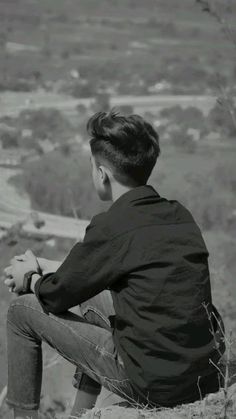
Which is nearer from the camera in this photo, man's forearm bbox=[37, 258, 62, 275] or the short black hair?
the short black hair

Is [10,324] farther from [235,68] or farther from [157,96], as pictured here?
[235,68]

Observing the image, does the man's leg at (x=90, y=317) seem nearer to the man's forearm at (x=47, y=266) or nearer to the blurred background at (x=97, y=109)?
the man's forearm at (x=47, y=266)

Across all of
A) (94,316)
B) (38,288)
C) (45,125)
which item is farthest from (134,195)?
(45,125)

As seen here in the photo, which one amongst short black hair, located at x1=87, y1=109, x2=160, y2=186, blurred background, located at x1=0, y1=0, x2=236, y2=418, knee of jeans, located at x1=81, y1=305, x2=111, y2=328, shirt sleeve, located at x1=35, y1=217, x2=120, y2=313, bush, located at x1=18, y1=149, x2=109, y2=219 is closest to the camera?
shirt sleeve, located at x1=35, y1=217, x2=120, y2=313

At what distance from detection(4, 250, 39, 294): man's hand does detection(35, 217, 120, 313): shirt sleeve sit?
0.60 feet

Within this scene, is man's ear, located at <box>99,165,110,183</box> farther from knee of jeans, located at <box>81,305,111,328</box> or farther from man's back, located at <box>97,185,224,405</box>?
knee of jeans, located at <box>81,305,111,328</box>

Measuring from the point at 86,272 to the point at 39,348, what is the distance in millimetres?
395

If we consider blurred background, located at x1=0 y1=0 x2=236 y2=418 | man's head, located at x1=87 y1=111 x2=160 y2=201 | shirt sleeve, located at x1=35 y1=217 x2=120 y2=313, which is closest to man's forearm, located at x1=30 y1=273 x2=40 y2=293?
shirt sleeve, located at x1=35 y1=217 x2=120 y2=313

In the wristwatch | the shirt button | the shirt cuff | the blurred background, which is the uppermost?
the shirt button

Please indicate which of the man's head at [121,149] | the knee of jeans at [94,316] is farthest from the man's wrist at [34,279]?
the man's head at [121,149]

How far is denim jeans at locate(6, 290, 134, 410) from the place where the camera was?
273 centimetres

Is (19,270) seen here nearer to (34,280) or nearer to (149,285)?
(34,280)

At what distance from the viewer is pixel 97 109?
1559 centimetres

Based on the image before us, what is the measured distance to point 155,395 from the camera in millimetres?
2652
